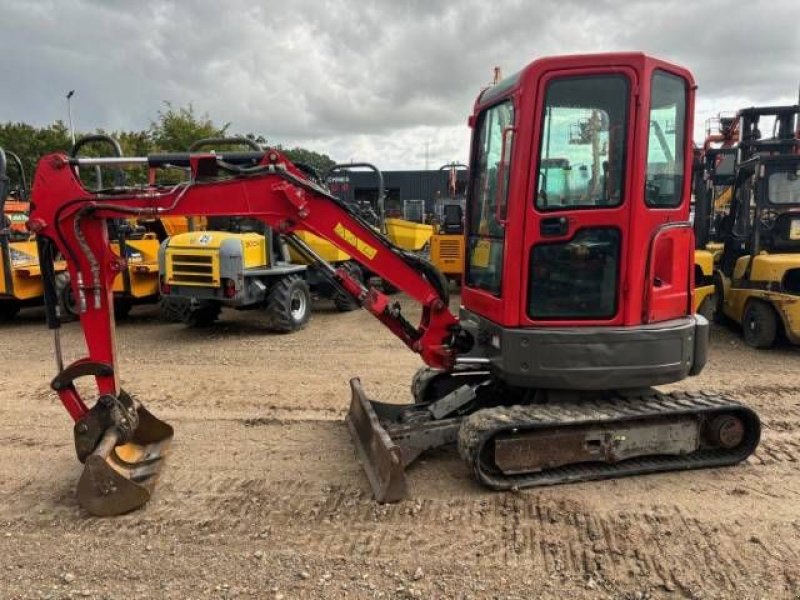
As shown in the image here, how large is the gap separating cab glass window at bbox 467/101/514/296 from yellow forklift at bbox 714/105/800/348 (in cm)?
512

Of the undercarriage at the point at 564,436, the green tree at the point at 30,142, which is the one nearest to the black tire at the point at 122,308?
the undercarriage at the point at 564,436

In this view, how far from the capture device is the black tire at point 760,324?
26.2ft

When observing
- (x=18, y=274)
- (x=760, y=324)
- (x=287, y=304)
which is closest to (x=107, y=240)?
(x=287, y=304)

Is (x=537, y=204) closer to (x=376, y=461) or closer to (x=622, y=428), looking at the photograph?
(x=622, y=428)

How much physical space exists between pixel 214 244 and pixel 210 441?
13.8ft

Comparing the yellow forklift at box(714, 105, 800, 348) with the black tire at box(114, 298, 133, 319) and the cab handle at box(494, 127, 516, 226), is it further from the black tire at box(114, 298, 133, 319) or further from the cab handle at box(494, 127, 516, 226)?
the black tire at box(114, 298, 133, 319)

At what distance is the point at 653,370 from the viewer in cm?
404

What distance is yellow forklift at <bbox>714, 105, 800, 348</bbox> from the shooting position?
791 cm

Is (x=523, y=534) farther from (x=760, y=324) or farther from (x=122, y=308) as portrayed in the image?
(x=122, y=308)

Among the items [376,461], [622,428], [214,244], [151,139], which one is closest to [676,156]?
[622,428]

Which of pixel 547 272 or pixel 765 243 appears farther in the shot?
pixel 765 243

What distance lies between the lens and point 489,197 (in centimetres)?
438

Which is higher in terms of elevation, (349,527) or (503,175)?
(503,175)

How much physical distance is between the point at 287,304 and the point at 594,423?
18.9 ft
